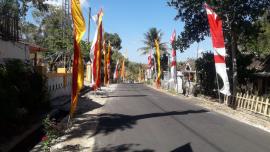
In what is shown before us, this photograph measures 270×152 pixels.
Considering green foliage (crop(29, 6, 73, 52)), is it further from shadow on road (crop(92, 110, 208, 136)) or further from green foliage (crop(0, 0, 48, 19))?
shadow on road (crop(92, 110, 208, 136))

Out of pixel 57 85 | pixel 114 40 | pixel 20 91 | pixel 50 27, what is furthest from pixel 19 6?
pixel 114 40

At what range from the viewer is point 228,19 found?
26.3 m

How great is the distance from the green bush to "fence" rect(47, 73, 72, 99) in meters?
4.86

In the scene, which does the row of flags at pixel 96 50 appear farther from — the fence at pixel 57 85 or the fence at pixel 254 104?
the fence at pixel 57 85

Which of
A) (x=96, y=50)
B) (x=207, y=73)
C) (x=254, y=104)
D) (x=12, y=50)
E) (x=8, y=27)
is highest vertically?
(x=8, y=27)

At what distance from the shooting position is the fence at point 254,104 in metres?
19.8

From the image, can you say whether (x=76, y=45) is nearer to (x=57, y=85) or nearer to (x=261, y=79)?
(x=57, y=85)

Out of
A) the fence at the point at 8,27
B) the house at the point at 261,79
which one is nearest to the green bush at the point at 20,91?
the fence at the point at 8,27

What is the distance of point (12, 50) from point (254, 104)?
1238 centimetres

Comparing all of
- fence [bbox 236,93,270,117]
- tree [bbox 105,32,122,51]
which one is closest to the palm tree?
tree [bbox 105,32,122,51]

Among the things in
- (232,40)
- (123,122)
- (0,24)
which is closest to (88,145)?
(123,122)

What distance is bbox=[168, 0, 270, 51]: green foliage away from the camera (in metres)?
25.8

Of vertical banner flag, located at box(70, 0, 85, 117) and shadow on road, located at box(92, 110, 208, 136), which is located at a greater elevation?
vertical banner flag, located at box(70, 0, 85, 117)

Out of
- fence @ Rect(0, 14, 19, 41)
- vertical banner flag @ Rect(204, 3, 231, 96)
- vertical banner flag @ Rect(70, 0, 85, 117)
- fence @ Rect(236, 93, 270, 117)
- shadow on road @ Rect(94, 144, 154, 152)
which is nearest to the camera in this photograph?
shadow on road @ Rect(94, 144, 154, 152)
